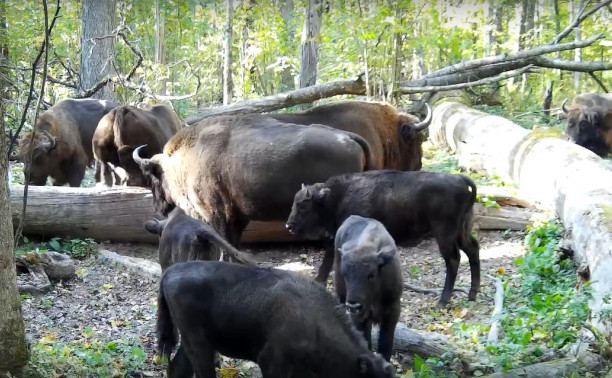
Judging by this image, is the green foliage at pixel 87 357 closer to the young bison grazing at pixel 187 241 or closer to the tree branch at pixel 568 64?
the young bison grazing at pixel 187 241

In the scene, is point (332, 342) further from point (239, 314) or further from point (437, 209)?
point (437, 209)

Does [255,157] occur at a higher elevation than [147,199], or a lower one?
higher

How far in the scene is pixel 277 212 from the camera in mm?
8867

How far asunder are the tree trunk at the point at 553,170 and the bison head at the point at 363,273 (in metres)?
1.68

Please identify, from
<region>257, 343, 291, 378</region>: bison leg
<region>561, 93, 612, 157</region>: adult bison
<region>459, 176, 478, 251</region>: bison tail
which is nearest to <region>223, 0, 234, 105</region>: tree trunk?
<region>561, 93, 612, 157</region>: adult bison

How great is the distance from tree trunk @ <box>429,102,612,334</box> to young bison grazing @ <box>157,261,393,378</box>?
6.62 ft

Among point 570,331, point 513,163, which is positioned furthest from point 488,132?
point 570,331

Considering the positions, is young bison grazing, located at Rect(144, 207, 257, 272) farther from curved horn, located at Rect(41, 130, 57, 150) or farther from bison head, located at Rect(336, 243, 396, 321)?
curved horn, located at Rect(41, 130, 57, 150)

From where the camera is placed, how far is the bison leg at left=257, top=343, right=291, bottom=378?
4762 mm

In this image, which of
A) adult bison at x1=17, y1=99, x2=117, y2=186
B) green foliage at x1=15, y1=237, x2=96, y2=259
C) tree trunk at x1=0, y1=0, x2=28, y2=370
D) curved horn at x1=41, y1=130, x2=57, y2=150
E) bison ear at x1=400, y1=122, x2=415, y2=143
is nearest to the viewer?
tree trunk at x1=0, y1=0, x2=28, y2=370

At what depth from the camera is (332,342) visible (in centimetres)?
477

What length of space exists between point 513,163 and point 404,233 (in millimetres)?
→ 5453

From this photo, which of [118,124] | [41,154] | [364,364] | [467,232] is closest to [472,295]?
[467,232]

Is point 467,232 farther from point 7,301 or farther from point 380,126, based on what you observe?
point 7,301
